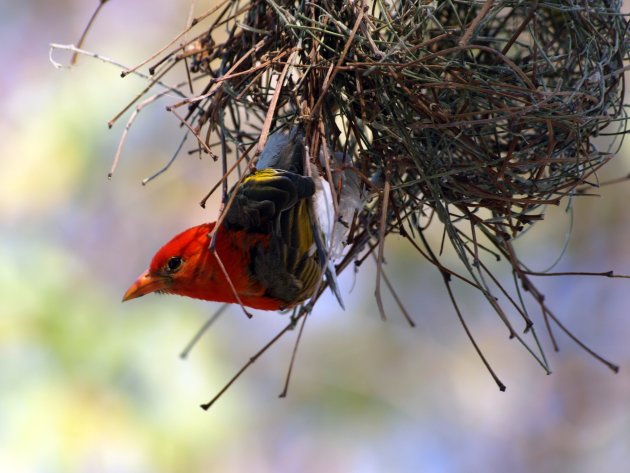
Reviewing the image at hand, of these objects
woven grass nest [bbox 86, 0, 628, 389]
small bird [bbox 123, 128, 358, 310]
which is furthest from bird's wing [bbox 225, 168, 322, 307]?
woven grass nest [bbox 86, 0, 628, 389]

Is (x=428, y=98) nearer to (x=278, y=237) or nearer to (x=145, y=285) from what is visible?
(x=278, y=237)

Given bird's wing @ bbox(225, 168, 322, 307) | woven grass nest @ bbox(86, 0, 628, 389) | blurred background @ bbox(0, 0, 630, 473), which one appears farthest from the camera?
blurred background @ bbox(0, 0, 630, 473)

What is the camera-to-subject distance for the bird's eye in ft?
5.40

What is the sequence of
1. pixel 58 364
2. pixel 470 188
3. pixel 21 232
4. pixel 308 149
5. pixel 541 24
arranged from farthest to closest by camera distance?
pixel 21 232 < pixel 58 364 < pixel 541 24 < pixel 470 188 < pixel 308 149

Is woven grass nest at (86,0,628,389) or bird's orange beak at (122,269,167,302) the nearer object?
woven grass nest at (86,0,628,389)

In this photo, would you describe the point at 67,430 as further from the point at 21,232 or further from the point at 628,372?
the point at 628,372

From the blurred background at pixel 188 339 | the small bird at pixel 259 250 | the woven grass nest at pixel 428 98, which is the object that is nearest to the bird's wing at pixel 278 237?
the small bird at pixel 259 250

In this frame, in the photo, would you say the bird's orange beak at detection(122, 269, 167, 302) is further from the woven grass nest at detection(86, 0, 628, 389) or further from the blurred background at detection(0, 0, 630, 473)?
the blurred background at detection(0, 0, 630, 473)

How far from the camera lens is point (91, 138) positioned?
3.36 metres

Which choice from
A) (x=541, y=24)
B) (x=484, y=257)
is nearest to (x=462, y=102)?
(x=541, y=24)

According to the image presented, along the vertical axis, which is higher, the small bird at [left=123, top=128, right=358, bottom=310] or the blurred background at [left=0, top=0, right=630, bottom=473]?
the small bird at [left=123, top=128, right=358, bottom=310]

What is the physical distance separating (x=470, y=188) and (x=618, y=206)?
265cm

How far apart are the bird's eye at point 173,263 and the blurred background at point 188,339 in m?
1.40

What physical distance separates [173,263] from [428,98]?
64cm
